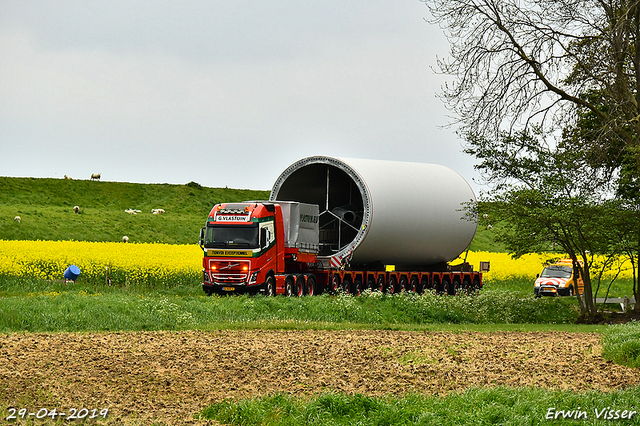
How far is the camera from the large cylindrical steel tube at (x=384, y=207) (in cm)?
2962

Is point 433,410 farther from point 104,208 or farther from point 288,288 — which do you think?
point 104,208

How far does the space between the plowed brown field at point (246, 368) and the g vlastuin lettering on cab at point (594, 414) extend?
73.0 inches

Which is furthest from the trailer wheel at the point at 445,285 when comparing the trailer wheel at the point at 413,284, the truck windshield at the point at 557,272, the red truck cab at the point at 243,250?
the red truck cab at the point at 243,250

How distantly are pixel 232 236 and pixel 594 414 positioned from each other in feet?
62.8

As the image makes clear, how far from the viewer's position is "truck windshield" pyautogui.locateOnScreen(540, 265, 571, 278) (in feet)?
129

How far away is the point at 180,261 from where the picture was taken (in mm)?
32438

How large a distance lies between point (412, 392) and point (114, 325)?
968cm

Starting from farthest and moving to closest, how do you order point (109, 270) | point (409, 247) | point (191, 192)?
point (191, 192) → point (409, 247) → point (109, 270)

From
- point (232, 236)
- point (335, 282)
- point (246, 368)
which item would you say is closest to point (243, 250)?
point (232, 236)

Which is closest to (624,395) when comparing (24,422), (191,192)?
(24,422)

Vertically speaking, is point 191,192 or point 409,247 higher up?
point 191,192

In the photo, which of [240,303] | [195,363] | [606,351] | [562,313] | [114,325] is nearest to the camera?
[195,363]

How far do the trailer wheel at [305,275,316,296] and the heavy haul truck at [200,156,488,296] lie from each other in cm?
4

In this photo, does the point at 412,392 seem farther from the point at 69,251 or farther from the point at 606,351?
the point at 69,251
